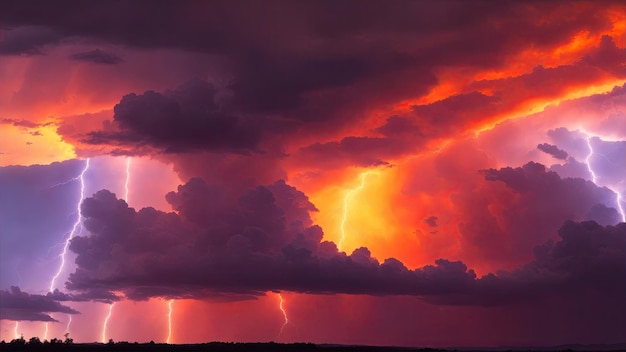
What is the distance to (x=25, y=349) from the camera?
17238cm

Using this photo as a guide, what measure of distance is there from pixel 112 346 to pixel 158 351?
1736 centimetres

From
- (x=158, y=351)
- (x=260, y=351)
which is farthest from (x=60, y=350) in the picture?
(x=260, y=351)

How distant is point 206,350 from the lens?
186375 millimetres

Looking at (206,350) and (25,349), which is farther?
(206,350)

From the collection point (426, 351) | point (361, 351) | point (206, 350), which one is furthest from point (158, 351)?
point (426, 351)

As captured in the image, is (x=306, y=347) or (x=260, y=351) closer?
(x=260, y=351)

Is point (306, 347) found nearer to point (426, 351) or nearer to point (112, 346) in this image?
point (426, 351)

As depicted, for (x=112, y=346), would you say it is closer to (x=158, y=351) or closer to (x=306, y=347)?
(x=158, y=351)

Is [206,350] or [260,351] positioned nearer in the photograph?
[260,351]

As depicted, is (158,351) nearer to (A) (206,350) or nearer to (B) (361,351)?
(A) (206,350)

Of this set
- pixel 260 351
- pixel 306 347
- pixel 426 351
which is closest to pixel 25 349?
pixel 260 351

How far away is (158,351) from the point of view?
183125 mm

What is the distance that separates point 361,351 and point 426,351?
47.8 feet

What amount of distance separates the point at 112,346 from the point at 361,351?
2207 inches
